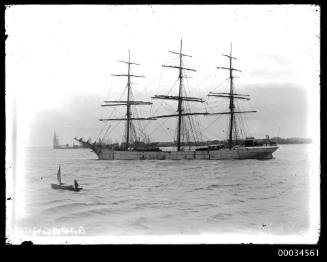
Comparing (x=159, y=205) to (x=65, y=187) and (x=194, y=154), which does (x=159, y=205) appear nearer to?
(x=65, y=187)

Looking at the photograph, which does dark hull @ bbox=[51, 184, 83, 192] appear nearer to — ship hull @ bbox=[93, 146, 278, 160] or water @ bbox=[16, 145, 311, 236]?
water @ bbox=[16, 145, 311, 236]

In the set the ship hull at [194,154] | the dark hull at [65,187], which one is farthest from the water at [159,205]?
the ship hull at [194,154]

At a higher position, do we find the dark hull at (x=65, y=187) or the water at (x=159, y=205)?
the dark hull at (x=65, y=187)

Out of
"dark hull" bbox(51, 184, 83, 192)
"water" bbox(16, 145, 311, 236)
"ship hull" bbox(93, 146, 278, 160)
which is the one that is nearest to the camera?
"water" bbox(16, 145, 311, 236)

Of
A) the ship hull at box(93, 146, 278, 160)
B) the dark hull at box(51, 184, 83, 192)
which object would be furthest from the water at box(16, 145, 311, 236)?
the ship hull at box(93, 146, 278, 160)

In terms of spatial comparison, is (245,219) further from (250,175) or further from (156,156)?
(156,156)

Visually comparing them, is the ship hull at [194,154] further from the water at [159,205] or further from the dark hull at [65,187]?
the dark hull at [65,187]

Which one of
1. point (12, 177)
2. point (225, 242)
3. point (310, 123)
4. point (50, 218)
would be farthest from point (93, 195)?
point (310, 123)

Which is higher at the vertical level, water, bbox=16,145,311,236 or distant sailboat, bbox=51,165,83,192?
distant sailboat, bbox=51,165,83,192

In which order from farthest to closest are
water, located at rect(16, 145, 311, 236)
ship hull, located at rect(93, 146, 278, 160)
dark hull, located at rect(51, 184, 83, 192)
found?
ship hull, located at rect(93, 146, 278, 160) → dark hull, located at rect(51, 184, 83, 192) → water, located at rect(16, 145, 311, 236)

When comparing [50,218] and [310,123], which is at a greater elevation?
[310,123]

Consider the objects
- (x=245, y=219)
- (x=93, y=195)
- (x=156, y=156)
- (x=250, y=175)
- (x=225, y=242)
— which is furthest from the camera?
(x=156, y=156)
